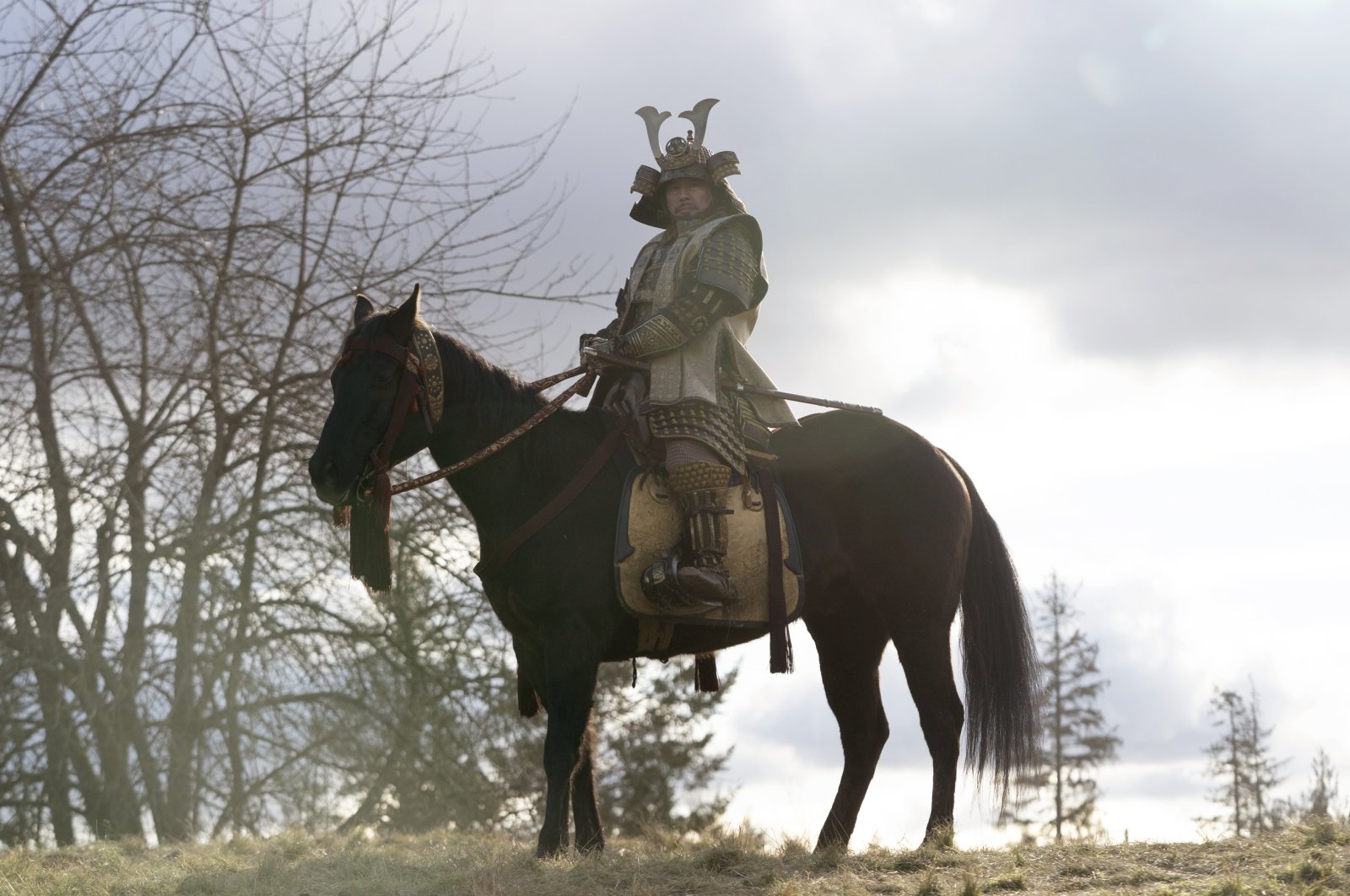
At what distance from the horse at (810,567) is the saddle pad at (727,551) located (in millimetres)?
97

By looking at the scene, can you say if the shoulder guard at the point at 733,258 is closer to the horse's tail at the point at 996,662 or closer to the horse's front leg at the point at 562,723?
the horse's tail at the point at 996,662

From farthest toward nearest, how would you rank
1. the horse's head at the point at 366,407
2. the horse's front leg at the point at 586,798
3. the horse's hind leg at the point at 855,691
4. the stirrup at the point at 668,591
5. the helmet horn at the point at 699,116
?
the helmet horn at the point at 699,116 < the horse's hind leg at the point at 855,691 < the horse's front leg at the point at 586,798 < the stirrup at the point at 668,591 < the horse's head at the point at 366,407

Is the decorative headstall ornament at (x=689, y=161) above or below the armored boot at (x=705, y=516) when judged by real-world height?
above

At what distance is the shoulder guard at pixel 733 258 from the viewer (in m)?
7.00

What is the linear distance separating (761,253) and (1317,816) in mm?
3869

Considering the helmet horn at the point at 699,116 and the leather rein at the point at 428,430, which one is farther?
the helmet horn at the point at 699,116

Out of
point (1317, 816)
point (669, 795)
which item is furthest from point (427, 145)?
point (669, 795)

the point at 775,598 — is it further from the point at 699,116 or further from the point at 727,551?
the point at 699,116

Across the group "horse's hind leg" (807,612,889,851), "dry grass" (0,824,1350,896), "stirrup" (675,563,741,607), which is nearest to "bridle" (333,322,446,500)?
"stirrup" (675,563,741,607)

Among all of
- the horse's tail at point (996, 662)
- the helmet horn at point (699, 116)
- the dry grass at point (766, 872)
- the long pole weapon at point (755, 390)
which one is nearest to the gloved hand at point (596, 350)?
the long pole weapon at point (755, 390)

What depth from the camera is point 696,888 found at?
19.4 feet

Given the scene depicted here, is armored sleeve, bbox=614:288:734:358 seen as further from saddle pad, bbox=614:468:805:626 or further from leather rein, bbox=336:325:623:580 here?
saddle pad, bbox=614:468:805:626

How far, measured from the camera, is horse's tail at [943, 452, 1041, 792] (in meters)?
7.33

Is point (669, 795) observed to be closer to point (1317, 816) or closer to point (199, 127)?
point (199, 127)
